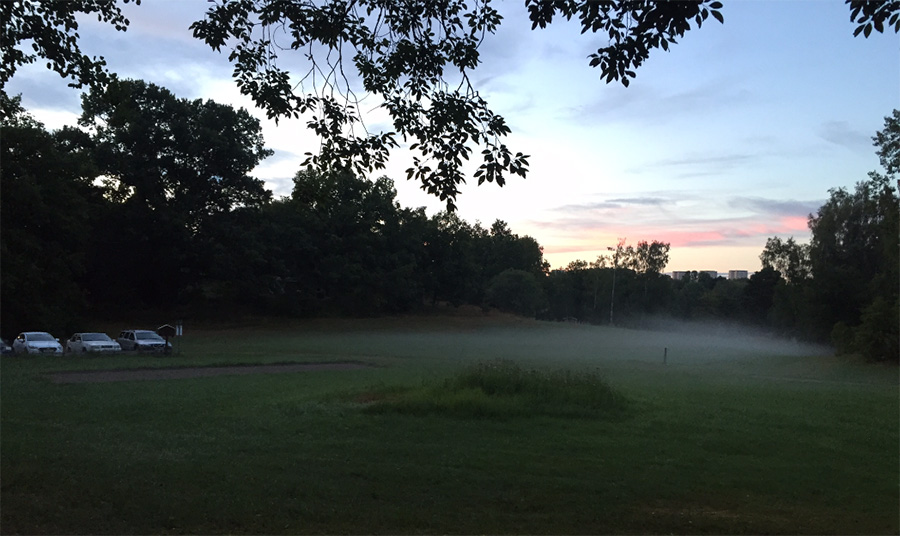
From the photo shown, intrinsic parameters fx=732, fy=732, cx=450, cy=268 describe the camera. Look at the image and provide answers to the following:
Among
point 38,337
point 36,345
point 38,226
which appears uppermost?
point 38,226

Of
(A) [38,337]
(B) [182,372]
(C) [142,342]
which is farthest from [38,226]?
(B) [182,372]

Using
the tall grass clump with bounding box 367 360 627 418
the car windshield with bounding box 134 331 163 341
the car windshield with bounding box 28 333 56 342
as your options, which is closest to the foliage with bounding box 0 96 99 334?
the car windshield with bounding box 28 333 56 342

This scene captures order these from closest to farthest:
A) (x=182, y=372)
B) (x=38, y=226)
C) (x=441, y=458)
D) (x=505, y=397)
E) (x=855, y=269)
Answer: (x=441, y=458), (x=505, y=397), (x=182, y=372), (x=38, y=226), (x=855, y=269)

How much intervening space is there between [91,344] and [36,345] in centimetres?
238

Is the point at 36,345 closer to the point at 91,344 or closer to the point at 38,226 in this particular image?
the point at 91,344

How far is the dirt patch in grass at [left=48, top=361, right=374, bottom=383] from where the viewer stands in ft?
74.3

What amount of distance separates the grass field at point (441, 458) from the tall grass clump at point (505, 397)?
2.4 inches

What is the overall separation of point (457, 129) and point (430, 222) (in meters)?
74.7

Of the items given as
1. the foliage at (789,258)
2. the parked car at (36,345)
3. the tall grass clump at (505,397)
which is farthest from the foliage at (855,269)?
the parked car at (36,345)

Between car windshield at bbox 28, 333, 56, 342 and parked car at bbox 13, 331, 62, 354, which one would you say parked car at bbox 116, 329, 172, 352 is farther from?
car windshield at bbox 28, 333, 56, 342

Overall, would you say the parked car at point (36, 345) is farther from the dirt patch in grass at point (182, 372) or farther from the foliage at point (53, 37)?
the foliage at point (53, 37)

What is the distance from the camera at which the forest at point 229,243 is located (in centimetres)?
4278

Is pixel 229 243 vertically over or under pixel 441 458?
over

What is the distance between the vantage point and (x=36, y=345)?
34844 mm
